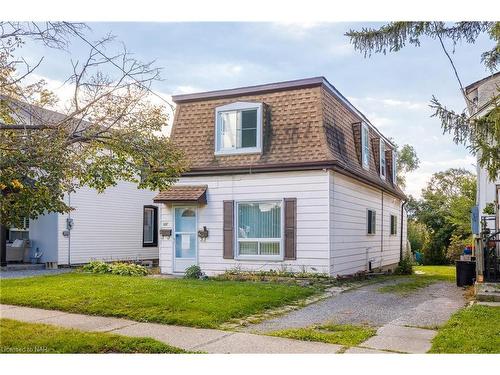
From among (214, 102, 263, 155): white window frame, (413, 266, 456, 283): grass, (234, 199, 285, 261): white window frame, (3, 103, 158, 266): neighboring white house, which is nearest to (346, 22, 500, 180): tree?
(214, 102, 263, 155): white window frame

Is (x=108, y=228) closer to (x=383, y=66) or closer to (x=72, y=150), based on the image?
(x=72, y=150)

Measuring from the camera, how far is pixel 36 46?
5.54 metres

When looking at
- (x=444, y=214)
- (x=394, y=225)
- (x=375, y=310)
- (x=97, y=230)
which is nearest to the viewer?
(x=375, y=310)

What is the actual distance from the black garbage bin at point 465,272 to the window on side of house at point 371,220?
3.00 metres

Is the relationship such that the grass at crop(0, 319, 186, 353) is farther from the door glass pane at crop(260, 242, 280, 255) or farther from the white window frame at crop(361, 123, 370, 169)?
the white window frame at crop(361, 123, 370, 169)

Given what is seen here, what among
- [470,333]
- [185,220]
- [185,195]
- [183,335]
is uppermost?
[185,195]

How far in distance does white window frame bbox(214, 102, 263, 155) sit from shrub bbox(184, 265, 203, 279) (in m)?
2.33

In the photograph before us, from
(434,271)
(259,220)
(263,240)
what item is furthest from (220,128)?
(434,271)

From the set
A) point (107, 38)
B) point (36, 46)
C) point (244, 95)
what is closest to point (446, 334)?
point (107, 38)

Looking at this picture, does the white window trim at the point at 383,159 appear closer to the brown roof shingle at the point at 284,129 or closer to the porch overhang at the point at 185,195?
the brown roof shingle at the point at 284,129

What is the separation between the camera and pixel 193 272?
1045 cm

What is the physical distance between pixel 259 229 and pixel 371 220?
366cm

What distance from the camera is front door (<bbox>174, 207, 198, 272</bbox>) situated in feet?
35.8

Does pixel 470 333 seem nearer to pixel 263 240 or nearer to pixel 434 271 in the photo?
pixel 263 240
